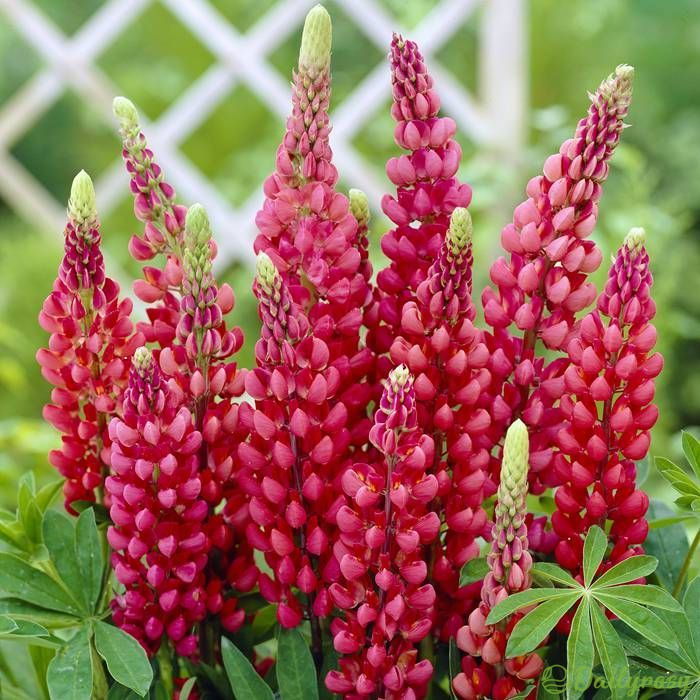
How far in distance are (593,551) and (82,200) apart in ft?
0.94

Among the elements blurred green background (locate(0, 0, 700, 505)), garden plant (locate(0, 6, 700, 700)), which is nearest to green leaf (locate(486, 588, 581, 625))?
garden plant (locate(0, 6, 700, 700))

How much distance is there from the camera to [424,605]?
18.8 inches

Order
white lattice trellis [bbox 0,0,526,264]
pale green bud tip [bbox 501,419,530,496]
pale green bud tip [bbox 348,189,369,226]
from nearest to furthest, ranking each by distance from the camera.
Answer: pale green bud tip [bbox 501,419,530,496] < pale green bud tip [bbox 348,189,369,226] < white lattice trellis [bbox 0,0,526,264]

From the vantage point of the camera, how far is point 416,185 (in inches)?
20.7

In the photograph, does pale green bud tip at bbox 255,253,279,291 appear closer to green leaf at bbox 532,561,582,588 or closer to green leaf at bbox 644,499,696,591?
green leaf at bbox 532,561,582,588

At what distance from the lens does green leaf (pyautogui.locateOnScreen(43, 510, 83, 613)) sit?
542 millimetres

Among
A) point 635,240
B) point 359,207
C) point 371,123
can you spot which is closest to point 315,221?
point 359,207

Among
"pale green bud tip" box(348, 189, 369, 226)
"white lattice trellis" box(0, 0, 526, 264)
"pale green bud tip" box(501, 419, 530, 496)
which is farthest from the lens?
"white lattice trellis" box(0, 0, 526, 264)

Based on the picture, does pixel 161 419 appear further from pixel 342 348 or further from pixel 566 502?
pixel 566 502

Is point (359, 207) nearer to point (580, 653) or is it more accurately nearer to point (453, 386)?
point (453, 386)

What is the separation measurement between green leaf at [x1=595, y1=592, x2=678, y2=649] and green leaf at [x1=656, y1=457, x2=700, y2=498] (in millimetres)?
73

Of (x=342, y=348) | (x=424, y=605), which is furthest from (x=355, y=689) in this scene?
(x=342, y=348)

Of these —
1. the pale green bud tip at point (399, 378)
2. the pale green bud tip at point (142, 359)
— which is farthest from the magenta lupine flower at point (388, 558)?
the pale green bud tip at point (142, 359)

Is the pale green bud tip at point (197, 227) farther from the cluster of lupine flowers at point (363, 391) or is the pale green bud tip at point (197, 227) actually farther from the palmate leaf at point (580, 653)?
the palmate leaf at point (580, 653)
